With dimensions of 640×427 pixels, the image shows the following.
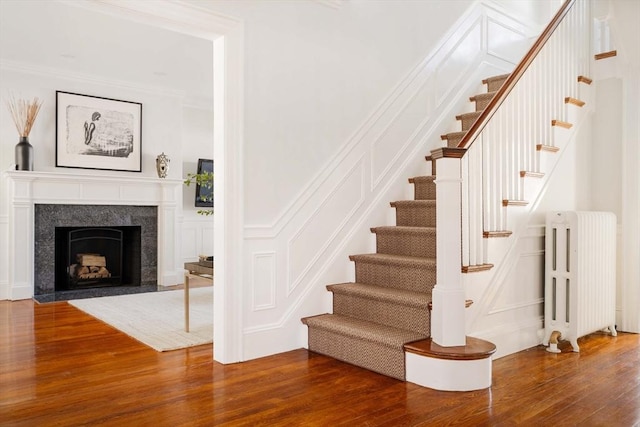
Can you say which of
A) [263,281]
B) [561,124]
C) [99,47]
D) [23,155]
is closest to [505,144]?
[561,124]

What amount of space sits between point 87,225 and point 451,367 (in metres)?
5.43

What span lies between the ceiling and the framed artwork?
0.36 m

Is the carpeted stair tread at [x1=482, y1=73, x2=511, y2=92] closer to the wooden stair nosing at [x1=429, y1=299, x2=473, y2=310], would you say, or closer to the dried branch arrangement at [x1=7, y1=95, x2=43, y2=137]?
the wooden stair nosing at [x1=429, y1=299, x2=473, y2=310]

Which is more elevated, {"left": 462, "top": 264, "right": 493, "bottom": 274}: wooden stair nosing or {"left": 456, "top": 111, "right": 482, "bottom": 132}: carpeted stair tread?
{"left": 456, "top": 111, "right": 482, "bottom": 132}: carpeted stair tread

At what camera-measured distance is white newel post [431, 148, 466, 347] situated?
9.57ft

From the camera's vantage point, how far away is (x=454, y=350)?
2852mm

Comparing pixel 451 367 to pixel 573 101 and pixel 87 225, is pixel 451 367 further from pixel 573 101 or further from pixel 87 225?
pixel 87 225

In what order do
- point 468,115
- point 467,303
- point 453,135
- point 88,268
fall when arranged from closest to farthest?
point 467,303 → point 453,135 → point 468,115 → point 88,268

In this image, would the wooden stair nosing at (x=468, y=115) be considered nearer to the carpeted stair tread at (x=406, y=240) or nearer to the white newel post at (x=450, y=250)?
the carpeted stair tread at (x=406, y=240)

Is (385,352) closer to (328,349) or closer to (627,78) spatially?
(328,349)

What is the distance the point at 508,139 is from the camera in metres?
3.54

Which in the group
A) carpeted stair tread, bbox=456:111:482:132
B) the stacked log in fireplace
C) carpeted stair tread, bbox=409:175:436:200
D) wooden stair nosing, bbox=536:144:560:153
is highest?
carpeted stair tread, bbox=456:111:482:132

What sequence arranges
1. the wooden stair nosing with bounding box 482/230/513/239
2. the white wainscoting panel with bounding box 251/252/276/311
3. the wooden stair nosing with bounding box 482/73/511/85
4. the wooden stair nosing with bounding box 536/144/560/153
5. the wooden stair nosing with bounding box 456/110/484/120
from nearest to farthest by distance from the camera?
the wooden stair nosing with bounding box 482/230/513/239, the white wainscoting panel with bounding box 251/252/276/311, the wooden stair nosing with bounding box 536/144/560/153, the wooden stair nosing with bounding box 456/110/484/120, the wooden stair nosing with bounding box 482/73/511/85

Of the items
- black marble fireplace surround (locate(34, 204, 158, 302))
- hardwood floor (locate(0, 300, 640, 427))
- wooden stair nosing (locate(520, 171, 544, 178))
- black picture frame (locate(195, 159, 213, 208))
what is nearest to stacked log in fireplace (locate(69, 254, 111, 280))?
black marble fireplace surround (locate(34, 204, 158, 302))
